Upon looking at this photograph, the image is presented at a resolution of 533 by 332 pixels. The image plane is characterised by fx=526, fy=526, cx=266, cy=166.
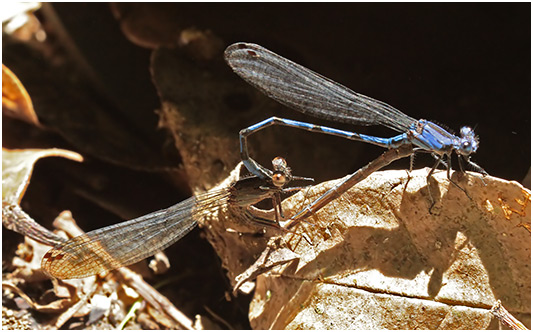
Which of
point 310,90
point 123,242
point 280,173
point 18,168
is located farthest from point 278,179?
point 18,168

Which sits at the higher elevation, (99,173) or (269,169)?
(99,173)

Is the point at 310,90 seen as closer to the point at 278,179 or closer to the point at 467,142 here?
the point at 278,179

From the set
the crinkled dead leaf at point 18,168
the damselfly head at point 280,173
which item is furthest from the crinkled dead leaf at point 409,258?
the crinkled dead leaf at point 18,168

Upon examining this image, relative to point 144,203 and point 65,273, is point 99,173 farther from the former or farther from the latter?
point 65,273

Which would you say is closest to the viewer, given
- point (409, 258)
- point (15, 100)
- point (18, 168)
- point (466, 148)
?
point (409, 258)

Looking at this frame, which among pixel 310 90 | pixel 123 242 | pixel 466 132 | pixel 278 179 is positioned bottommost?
pixel 123 242

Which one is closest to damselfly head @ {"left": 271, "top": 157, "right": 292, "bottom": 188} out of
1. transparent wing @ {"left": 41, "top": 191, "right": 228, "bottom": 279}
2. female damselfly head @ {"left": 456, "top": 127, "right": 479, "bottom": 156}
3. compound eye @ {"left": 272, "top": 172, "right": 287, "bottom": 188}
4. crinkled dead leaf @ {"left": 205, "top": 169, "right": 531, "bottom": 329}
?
compound eye @ {"left": 272, "top": 172, "right": 287, "bottom": 188}

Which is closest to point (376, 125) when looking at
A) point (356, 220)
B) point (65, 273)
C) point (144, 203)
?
point (356, 220)

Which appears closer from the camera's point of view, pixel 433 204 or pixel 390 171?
pixel 433 204

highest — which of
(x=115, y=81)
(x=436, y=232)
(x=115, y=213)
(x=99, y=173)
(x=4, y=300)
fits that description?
(x=115, y=81)
